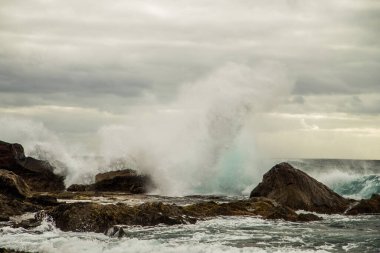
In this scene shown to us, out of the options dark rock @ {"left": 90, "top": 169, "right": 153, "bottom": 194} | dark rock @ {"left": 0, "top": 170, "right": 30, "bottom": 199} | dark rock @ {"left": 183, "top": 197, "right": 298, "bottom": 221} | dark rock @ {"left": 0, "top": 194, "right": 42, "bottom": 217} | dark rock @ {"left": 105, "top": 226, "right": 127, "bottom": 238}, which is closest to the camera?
dark rock @ {"left": 105, "top": 226, "right": 127, "bottom": 238}

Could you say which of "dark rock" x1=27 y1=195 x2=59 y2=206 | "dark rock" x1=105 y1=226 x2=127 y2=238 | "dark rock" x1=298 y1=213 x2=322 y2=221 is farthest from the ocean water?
"dark rock" x1=27 y1=195 x2=59 y2=206

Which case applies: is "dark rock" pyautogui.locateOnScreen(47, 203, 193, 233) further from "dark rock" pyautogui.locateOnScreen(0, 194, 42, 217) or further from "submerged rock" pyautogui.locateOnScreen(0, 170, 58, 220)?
"submerged rock" pyautogui.locateOnScreen(0, 170, 58, 220)

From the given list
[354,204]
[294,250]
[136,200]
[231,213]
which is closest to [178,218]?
[231,213]

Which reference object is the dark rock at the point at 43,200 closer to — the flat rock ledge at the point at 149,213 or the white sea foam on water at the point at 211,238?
the flat rock ledge at the point at 149,213

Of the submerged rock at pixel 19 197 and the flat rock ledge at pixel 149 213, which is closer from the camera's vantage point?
the flat rock ledge at pixel 149 213

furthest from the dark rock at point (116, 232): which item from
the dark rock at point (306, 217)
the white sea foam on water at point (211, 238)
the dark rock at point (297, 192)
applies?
the dark rock at point (297, 192)

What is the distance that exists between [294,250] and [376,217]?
1169 centimetres

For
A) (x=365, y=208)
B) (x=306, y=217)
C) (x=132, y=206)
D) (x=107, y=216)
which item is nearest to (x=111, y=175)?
(x=132, y=206)

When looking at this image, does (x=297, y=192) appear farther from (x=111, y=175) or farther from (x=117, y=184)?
(x=111, y=175)

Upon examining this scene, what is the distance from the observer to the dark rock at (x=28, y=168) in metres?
38.4

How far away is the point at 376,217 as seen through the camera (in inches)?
1045

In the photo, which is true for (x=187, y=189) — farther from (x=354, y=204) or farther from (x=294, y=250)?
(x=294, y=250)

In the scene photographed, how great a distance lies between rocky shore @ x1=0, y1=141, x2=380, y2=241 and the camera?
20.6 meters

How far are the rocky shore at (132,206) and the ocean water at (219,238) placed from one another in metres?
0.68
